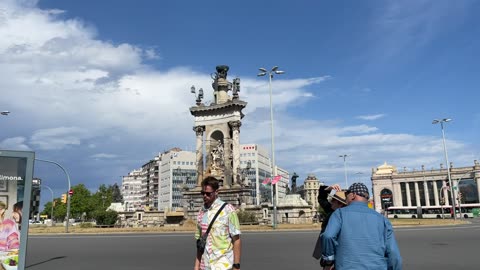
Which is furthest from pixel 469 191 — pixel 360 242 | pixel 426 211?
pixel 360 242

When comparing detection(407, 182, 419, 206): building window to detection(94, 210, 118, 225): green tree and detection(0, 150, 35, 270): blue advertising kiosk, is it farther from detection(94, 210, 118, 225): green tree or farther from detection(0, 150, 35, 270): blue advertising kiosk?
detection(0, 150, 35, 270): blue advertising kiosk

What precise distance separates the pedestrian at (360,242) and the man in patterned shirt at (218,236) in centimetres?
134

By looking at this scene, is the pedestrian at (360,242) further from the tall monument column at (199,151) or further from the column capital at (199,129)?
the column capital at (199,129)

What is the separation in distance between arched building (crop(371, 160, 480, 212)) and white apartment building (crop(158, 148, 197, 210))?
2501 inches

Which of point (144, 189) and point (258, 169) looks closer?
point (258, 169)

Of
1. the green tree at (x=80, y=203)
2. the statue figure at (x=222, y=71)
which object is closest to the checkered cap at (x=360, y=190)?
the statue figure at (x=222, y=71)

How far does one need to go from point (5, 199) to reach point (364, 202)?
22.9ft

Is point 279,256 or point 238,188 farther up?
point 238,188

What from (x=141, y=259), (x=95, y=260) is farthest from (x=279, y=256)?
(x=95, y=260)

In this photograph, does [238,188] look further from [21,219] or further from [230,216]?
[230,216]

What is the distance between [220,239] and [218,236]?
4cm

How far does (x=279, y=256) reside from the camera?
44.3ft

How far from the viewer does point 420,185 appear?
12644cm

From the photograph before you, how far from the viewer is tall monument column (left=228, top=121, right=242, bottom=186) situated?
1530 inches
